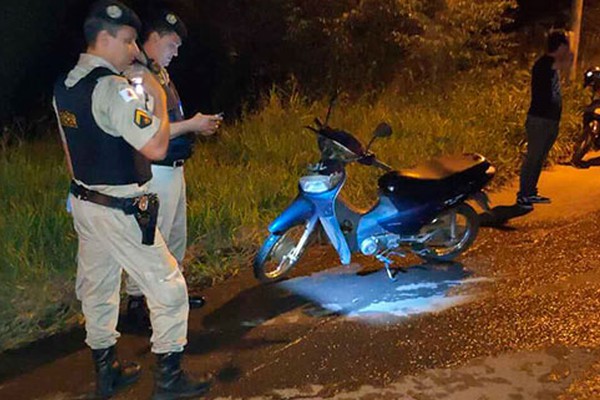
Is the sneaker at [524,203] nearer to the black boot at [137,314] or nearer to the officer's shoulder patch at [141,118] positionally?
the black boot at [137,314]

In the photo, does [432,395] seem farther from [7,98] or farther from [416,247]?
[7,98]

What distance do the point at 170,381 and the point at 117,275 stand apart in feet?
1.94

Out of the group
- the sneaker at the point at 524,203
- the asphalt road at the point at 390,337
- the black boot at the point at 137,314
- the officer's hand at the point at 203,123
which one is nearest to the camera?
the asphalt road at the point at 390,337

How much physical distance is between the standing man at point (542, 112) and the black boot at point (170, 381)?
13.4ft

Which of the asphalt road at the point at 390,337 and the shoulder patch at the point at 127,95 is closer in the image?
the shoulder patch at the point at 127,95

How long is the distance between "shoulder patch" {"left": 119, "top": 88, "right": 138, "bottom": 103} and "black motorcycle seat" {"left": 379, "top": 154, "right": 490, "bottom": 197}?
2304mm

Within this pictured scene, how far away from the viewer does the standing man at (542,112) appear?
6.44 m

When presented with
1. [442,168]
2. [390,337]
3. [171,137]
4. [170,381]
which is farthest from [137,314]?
[442,168]

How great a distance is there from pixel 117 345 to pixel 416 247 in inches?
89.1

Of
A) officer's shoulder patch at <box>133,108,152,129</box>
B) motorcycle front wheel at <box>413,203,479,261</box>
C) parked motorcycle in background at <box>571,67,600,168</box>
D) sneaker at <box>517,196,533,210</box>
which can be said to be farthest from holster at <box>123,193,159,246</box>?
parked motorcycle in background at <box>571,67,600,168</box>

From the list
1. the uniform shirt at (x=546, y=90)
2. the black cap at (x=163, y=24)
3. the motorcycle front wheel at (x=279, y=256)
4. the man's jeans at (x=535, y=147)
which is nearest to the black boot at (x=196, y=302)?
the motorcycle front wheel at (x=279, y=256)

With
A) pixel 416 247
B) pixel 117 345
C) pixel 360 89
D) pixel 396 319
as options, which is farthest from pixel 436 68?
pixel 117 345

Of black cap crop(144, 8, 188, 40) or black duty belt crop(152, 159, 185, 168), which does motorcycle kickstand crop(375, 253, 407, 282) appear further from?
black cap crop(144, 8, 188, 40)

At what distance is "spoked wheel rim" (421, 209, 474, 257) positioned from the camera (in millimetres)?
5312
